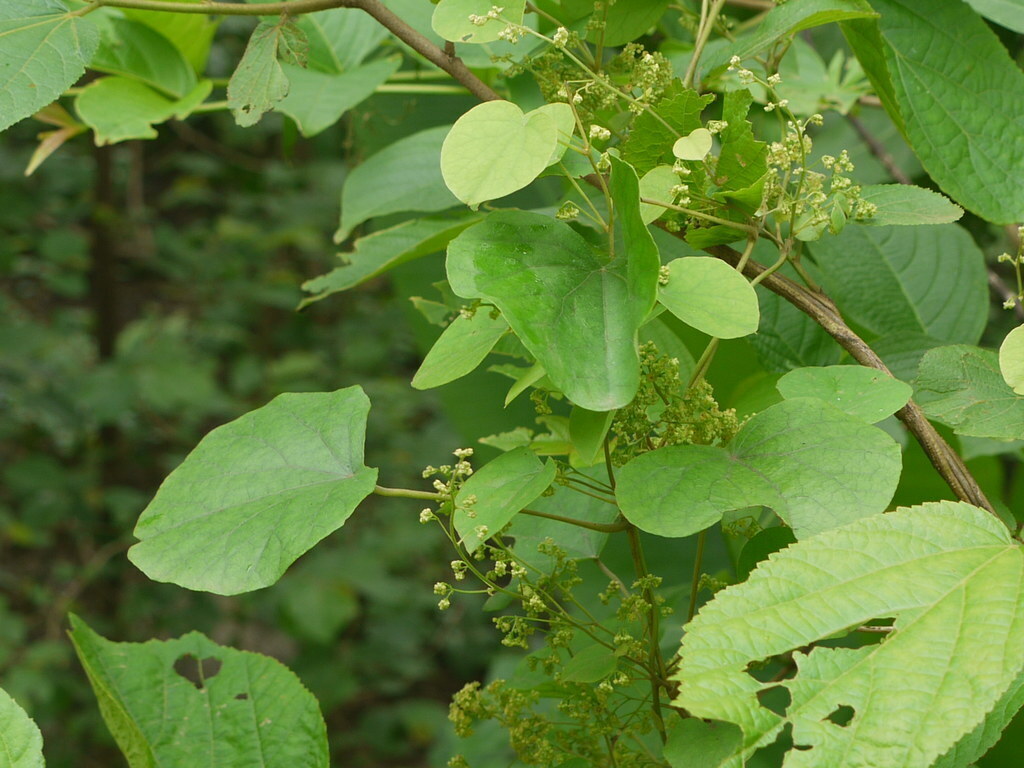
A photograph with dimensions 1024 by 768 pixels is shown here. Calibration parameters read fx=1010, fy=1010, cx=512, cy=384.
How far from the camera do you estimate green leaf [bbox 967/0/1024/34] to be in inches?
29.0

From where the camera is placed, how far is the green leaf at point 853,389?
0.51 metres

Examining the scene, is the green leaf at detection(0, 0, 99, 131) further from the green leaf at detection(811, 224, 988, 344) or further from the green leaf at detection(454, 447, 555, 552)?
the green leaf at detection(811, 224, 988, 344)

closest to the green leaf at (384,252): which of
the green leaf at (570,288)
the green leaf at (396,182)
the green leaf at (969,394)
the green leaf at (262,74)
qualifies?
the green leaf at (396,182)

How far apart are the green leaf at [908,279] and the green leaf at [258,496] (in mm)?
448

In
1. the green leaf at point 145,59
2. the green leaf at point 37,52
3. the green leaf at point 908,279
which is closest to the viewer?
the green leaf at point 37,52

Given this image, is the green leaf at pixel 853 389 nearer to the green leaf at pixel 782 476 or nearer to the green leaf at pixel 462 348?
the green leaf at pixel 782 476

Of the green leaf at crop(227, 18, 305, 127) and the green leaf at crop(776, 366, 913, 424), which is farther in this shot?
the green leaf at crop(227, 18, 305, 127)

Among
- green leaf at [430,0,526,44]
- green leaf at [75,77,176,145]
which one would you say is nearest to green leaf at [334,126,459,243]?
green leaf at [75,77,176,145]

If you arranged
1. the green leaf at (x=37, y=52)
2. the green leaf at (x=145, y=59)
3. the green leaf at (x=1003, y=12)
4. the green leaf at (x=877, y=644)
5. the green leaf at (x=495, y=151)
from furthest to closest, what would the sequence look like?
the green leaf at (x=145, y=59), the green leaf at (x=1003, y=12), the green leaf at (x=37, y=52), the green leaf at (x=495, y=151), the green leaf at (x=877, y=644)

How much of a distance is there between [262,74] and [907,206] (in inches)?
16.7

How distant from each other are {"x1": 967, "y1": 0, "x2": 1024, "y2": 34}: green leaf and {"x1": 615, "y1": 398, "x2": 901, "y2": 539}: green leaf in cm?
41

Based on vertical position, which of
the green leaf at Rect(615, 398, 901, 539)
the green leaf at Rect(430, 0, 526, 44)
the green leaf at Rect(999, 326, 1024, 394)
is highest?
the green leaf at Rect(430, 0, 526, 44)

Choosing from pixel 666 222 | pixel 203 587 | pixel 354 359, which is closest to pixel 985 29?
pixel 666 222

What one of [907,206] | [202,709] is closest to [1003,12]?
[907,206]
